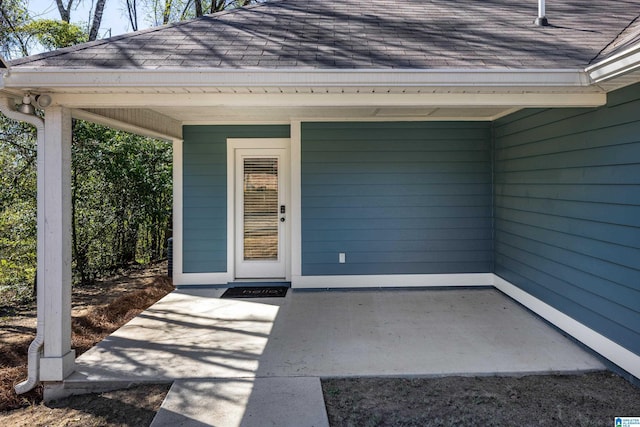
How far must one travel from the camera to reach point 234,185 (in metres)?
5.84

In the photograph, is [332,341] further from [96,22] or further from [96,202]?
[96,22]

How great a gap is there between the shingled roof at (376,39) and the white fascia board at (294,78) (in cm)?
9

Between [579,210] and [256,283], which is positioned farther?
[256,283]

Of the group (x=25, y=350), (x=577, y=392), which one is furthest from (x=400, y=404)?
(x=25, y=350)

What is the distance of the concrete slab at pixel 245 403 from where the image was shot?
2.47 meters

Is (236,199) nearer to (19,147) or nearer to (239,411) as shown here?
(19,147)

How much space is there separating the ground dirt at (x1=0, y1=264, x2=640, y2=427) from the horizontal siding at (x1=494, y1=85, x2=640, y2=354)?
606mm

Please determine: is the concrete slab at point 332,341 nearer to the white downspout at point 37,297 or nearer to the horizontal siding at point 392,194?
the white downspout at point 37,297

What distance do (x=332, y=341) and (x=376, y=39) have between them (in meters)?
2.78

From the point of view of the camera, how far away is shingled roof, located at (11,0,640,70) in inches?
118

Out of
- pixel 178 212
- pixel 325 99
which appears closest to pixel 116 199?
pixel 178 212

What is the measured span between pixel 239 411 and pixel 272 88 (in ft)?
7.28

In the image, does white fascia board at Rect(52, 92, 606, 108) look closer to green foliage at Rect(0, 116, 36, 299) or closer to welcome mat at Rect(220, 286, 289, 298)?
welcome mat at Rect(220, 286, 289, 298)

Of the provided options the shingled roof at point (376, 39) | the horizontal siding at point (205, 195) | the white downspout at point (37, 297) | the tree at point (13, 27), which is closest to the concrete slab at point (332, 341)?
the white downspout at point (37, 297)
